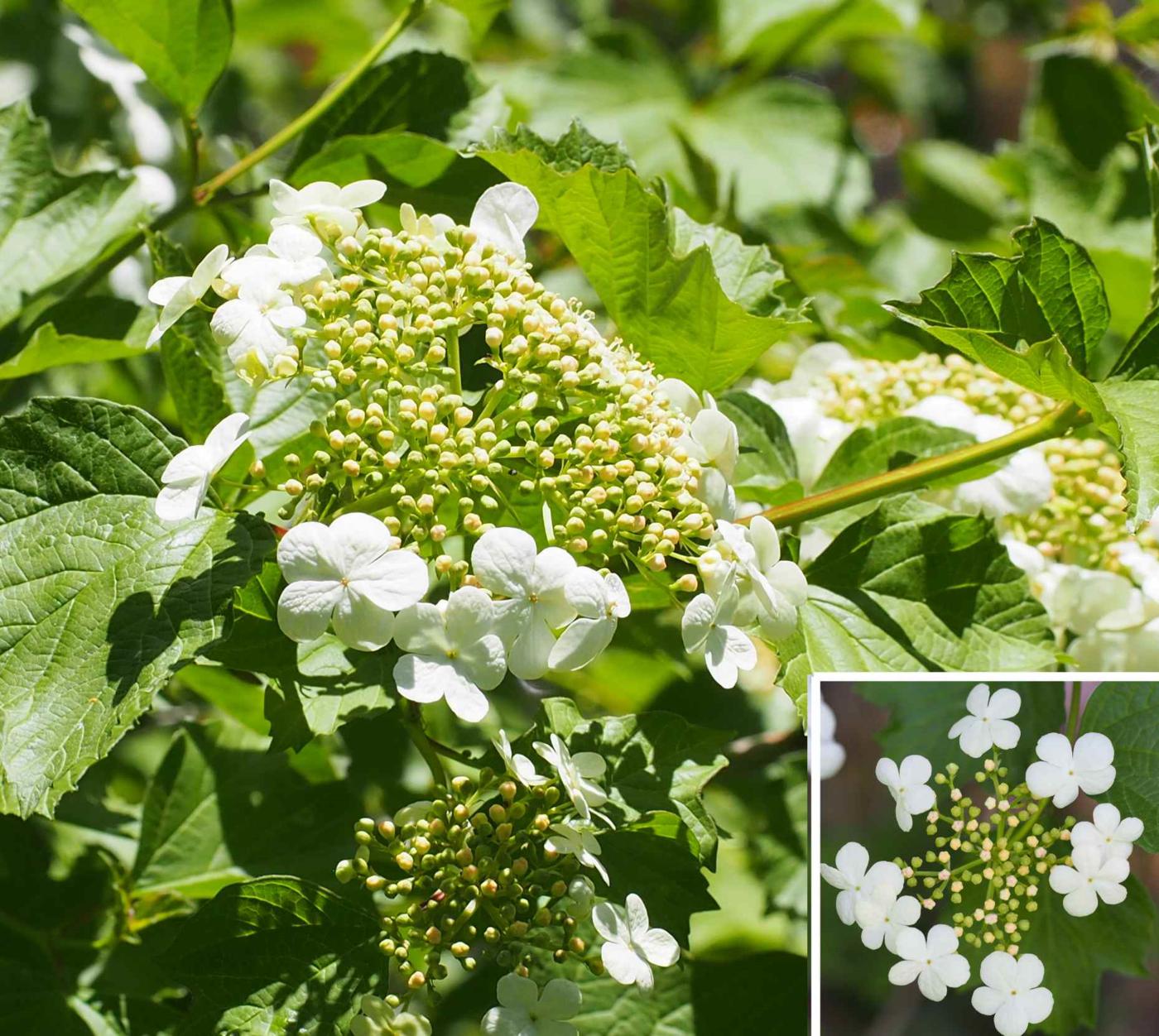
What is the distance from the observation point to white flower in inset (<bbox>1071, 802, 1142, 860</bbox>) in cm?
91

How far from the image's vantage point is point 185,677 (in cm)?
136

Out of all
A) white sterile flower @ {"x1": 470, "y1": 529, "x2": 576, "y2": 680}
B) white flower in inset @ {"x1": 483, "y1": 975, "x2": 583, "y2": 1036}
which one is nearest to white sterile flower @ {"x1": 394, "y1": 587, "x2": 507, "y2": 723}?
white sterile flower @ {"x1": 470, "y1": 529, "x2": 576, "y2": 680}

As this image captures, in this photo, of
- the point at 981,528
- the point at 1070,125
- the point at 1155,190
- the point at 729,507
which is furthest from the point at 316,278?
the point at 1070,125

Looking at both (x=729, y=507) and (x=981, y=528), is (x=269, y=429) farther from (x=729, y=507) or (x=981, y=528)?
(x=981, y=528)

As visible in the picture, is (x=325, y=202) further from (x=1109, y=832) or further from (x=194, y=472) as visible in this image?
(x=1109, y=832)

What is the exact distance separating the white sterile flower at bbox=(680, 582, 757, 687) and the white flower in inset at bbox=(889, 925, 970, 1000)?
0.73ft

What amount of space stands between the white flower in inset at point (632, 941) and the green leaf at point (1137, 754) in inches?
13.0

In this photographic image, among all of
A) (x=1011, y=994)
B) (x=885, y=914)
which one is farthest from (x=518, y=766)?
(x=1011, y=994)

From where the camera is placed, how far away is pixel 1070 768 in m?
0.93

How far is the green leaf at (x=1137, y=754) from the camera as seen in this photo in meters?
0.90

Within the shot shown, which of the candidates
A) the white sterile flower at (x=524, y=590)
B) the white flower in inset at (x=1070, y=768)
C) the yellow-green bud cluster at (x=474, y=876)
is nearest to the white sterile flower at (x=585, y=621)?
the white sterile flower at (x=524, y=590)

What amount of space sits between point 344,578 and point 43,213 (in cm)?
76

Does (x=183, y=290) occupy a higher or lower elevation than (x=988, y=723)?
higher

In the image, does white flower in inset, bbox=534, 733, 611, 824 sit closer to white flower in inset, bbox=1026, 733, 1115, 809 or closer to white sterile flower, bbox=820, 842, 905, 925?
white sterile flower, bbox=820, 842, 905, 925
